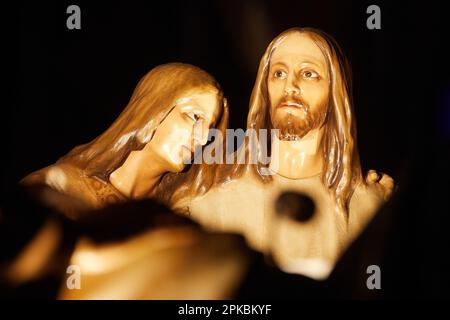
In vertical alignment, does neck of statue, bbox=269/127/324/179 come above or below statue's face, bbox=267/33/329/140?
below

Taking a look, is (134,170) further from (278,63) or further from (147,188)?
(278,63)

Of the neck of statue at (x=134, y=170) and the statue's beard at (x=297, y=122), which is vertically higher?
the statue's beard at (x=297, y=122)

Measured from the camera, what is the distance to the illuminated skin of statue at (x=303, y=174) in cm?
257

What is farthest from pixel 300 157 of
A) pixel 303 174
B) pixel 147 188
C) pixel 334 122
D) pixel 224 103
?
pixel 147 188

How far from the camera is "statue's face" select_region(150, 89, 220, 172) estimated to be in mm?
2557

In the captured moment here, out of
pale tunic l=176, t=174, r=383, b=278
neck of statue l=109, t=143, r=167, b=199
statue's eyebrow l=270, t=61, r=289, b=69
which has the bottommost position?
pale tunic l=176, t=174, r=383, b=278

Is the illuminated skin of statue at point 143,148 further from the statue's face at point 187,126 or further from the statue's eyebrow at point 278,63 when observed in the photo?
the statue's eyebrow at point 278,63

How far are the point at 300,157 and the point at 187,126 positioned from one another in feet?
1.53

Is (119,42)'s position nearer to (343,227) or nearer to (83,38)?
(83,38)

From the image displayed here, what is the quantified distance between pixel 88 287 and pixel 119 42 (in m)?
1.05

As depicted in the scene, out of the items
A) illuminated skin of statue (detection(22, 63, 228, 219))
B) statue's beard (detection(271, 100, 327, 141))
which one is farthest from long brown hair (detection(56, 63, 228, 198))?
statue's beard (detection(271, 100, 327, 141))

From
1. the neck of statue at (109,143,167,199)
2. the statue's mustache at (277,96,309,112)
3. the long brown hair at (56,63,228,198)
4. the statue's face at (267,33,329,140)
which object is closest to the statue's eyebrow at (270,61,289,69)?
the statue's face at (267,33,329,140)

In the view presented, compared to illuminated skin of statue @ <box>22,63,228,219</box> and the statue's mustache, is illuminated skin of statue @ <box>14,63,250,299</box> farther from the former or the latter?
the statue's mustache

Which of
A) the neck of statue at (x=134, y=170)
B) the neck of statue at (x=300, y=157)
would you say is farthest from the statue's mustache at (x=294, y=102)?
the neck of statue at (x=134, y=170)
